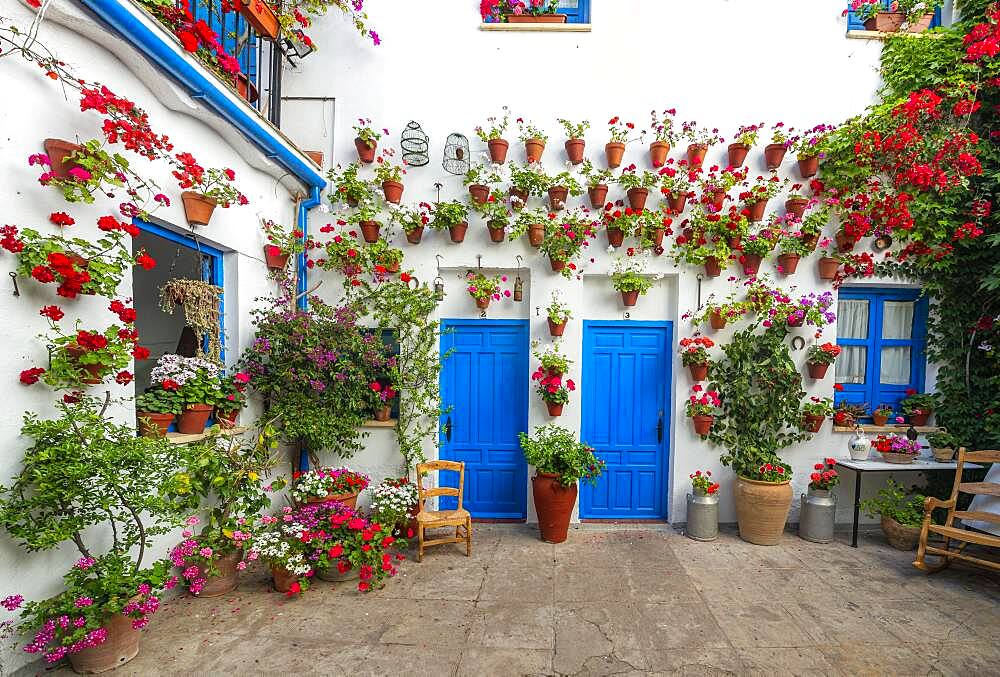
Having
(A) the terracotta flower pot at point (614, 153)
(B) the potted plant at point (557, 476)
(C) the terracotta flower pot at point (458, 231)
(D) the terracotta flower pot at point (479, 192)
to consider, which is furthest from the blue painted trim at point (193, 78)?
(B) the potted plant at point (557, 476)

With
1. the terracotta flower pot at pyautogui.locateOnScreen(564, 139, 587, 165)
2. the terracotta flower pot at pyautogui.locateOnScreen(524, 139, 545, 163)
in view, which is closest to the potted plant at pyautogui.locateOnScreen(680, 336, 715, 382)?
the terracotta flower pot at pyautogui.locateOnScreen(564, 139, 587, 165)

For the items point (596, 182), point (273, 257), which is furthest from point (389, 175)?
point (596, 182)

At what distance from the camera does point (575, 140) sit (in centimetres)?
488

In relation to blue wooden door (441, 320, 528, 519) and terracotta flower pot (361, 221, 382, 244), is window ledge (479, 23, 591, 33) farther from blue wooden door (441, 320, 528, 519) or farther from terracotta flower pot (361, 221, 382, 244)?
blue wooden door (441, 320, 528, 519)

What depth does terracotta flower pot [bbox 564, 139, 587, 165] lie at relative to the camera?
4.88 m

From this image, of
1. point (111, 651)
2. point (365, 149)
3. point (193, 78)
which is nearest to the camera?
point (111, 651)

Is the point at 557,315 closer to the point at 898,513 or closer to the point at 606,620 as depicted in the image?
the point at 606,620

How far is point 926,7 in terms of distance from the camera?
485 cm

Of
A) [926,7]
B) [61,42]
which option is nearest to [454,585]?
[61,42]

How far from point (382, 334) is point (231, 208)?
6.24 feet

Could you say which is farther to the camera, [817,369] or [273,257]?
[817,369]

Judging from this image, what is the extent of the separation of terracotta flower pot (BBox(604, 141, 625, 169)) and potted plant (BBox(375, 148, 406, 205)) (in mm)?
2256

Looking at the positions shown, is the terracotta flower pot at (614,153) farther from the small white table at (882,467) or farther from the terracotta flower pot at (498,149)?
the small white table at (882,467)

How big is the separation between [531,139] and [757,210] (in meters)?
2.56
